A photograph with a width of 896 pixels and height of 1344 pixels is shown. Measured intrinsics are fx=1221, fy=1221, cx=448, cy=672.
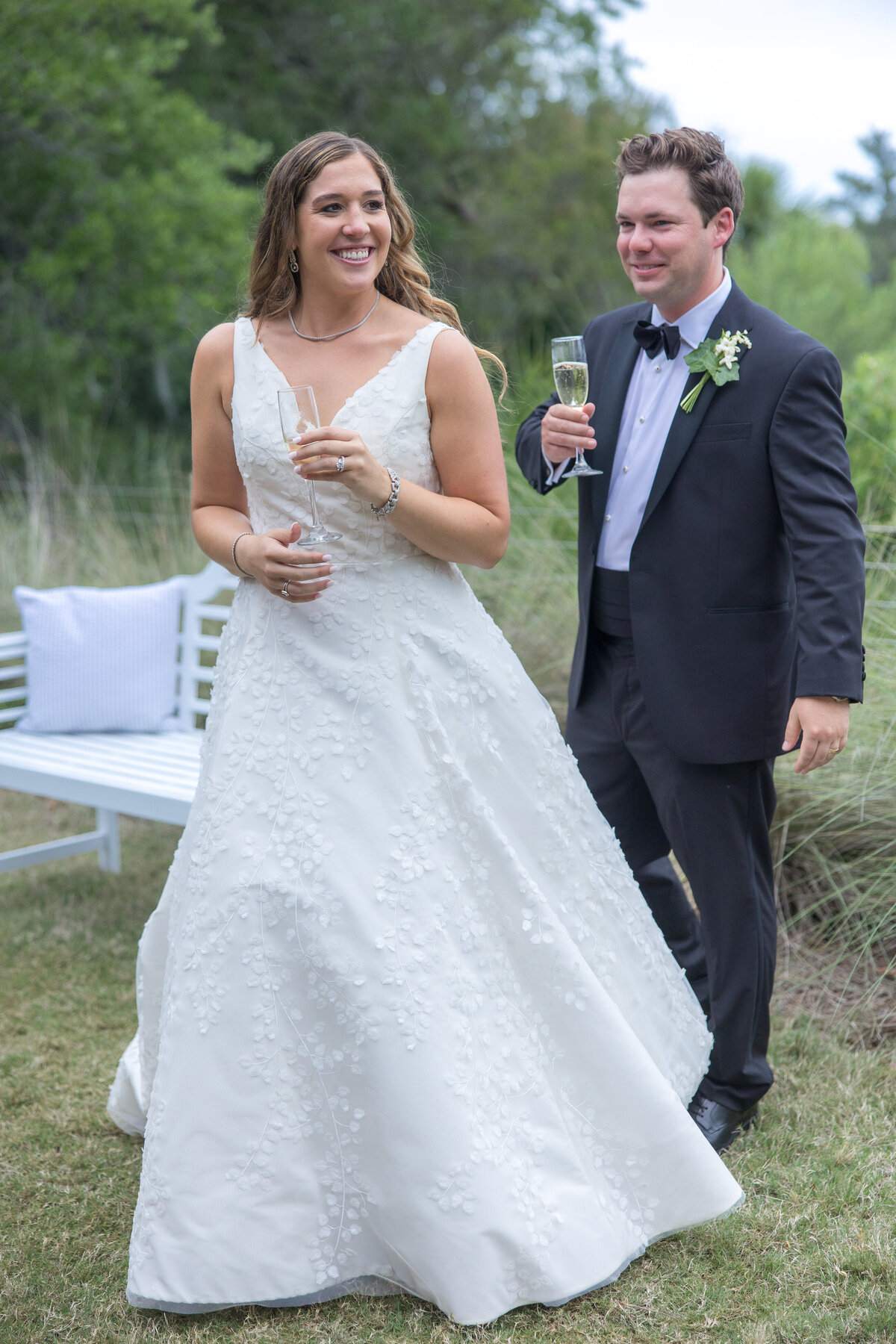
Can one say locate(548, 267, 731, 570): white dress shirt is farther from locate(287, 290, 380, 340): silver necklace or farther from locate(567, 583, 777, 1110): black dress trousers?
locate(287, 290, 380, 340): silver necklace

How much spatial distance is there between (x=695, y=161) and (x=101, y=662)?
3161 millimetres

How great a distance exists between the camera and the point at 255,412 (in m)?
2.54

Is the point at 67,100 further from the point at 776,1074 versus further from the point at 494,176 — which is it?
the point at 776,1074

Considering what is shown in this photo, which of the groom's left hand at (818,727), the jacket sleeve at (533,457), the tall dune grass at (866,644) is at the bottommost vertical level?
the tall dune grass at (866,644)

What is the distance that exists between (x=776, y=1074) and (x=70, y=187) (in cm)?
1046

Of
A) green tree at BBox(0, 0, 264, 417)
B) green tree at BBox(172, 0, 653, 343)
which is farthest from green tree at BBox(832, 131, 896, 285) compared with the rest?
green tree at BBox(0, 0, 264, 417)

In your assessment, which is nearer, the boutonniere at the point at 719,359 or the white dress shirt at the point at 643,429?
the boutonniere at the point at 719,359

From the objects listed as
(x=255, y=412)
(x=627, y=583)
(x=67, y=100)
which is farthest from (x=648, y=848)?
(x=67, y=100)

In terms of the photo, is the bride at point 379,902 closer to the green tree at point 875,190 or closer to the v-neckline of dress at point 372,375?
the v-neckline of dress at point 372,375

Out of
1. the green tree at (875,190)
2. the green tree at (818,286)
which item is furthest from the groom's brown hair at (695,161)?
the green tree at (875,190)

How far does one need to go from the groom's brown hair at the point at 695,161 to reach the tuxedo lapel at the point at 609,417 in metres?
0.38

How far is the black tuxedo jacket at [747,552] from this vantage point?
255cm

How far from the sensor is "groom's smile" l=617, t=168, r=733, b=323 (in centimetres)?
263

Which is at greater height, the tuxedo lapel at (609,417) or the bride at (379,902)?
the tuxedo lapel at (609,417)
